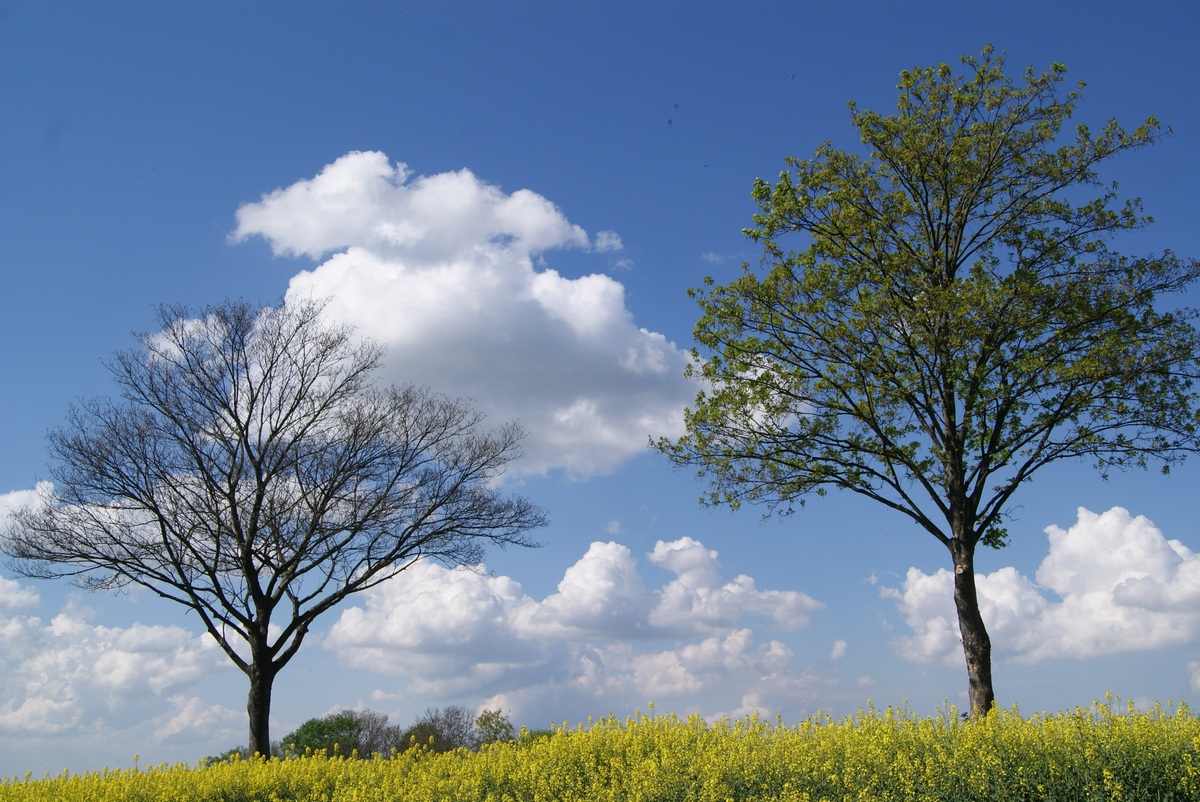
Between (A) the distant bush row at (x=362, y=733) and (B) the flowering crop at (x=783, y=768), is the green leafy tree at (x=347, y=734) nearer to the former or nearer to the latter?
(A) the distant bush row at (x=362, y=733)

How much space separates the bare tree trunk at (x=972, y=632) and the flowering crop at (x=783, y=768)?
133 inches

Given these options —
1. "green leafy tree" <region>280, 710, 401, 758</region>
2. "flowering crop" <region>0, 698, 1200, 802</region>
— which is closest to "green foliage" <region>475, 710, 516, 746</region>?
"flowering crop" <region>0, 698, 1200, 802</region>

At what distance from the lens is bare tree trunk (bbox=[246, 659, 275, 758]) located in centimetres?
1761

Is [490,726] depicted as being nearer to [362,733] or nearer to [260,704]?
[260,704]

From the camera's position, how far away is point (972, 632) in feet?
40.3

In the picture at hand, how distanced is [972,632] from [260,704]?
44.4 feet

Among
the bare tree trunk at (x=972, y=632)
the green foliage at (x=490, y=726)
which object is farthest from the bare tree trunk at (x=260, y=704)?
the bare tree trunk at (x=972, y=632)

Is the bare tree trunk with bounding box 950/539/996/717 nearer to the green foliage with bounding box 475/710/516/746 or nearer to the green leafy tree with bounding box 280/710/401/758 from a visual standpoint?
the green foliage with bounding box 475/710/516/746

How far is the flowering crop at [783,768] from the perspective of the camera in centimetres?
647

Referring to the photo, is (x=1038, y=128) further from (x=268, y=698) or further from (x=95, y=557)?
(x=95, y=557)

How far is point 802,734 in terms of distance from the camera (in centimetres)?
873

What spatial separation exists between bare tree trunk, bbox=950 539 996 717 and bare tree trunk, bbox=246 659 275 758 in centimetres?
1329

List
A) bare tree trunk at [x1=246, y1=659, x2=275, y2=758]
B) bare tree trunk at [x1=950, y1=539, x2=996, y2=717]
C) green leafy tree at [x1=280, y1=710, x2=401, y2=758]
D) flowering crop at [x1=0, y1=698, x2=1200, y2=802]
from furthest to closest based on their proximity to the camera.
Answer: green leafy tree at [x1=280, y1=710, x2=401, y2=758], bare tree trunk at [x1=246, y1=659, x2=275, y2=758], bare tree trunk at [x1=950, y1=539, x2=996, y2=717], flowering crop at [x1=0, y1=698, x2=1200, y2=802]

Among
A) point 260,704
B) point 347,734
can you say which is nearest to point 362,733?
point 347,734
